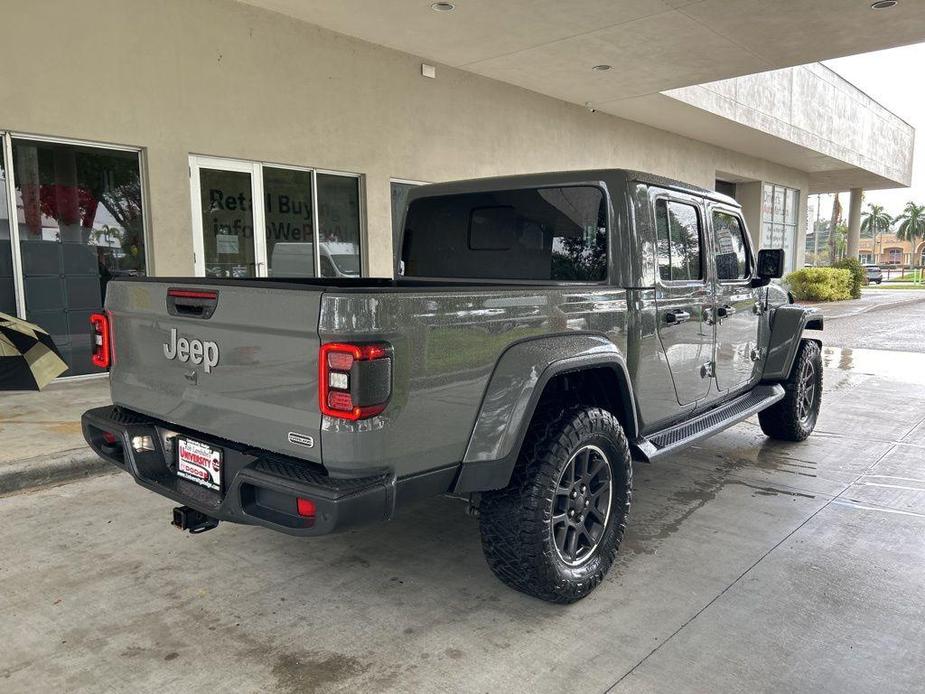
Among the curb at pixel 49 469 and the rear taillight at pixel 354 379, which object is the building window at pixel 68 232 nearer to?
the curb at pixel 49 469

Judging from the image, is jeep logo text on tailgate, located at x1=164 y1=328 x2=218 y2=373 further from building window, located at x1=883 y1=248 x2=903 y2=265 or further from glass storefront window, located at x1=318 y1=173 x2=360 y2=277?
building window, located at x1=883 y1=248 x2=903 y2=265

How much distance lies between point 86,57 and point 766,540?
768 centimetres

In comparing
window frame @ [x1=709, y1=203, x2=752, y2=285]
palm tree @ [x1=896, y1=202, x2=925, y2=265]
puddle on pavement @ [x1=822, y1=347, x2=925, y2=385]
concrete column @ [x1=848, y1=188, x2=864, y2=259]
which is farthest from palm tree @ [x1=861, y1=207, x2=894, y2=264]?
window frame @ [x1=709, y1=203, x2=752, y2=285]

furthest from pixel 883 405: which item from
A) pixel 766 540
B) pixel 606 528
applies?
pixel 606 528

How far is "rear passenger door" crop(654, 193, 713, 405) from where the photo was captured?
371cm

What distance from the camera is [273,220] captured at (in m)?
8.99

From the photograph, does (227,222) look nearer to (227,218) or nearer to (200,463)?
(227,218)

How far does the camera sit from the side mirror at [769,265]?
4707 mm

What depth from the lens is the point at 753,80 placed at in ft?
51.4

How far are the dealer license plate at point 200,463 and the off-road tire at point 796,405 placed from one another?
434cm

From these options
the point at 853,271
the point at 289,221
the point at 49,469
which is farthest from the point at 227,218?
the point at 853,271

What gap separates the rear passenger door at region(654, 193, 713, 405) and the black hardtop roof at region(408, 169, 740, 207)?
0.09m

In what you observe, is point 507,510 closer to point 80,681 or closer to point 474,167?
point 80,681

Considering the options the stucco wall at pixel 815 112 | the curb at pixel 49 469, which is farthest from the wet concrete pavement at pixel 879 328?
the curb at pixel 49 469
